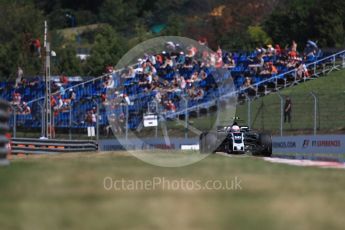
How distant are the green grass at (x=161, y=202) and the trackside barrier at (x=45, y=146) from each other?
18.2 meters

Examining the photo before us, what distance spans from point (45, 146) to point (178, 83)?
9353 millimetres

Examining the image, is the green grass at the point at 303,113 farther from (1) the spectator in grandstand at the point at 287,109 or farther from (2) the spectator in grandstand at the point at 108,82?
(2) the spectator in grandstand at the point at 108,82

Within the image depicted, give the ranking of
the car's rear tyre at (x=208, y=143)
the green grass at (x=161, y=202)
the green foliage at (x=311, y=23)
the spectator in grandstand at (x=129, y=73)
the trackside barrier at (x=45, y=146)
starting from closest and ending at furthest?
the green grass at (x=161, y=202)
the car's rear tyre at (x=208, y=143)
the trackside barrier at (x=45, y=146)
the spectator in grandstand at (x=129, y=73)
the green foliage at (x=311, y=23)

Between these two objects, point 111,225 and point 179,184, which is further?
point 179,184

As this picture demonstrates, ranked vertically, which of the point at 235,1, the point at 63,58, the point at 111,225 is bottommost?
the point at 111,225

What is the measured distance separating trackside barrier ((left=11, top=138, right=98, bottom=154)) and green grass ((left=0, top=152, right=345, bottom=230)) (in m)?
18.2

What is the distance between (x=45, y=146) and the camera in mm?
30062

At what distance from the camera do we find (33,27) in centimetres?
6569

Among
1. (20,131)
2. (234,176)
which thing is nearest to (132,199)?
(234,176)

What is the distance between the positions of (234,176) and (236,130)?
13.6m

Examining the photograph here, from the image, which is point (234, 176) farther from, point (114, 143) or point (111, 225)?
point (114, 143)

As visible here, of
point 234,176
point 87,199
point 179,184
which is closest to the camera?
point 87,199

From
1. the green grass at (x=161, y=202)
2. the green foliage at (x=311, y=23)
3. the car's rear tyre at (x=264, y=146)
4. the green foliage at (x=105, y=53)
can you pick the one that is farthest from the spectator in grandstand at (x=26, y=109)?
the green grass at (x=161, y=202)

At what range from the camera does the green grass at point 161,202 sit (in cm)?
759
